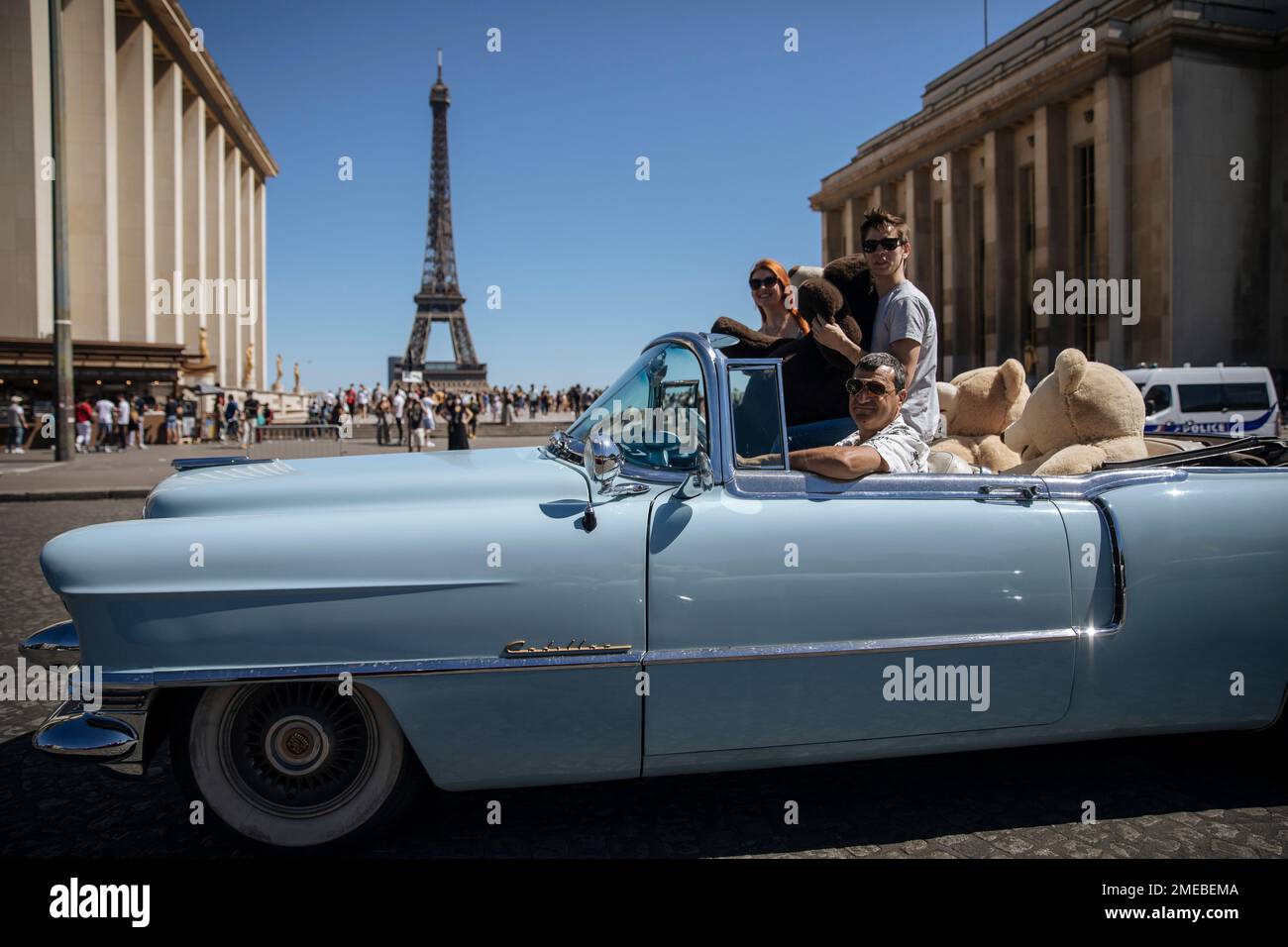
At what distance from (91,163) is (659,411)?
33085mm

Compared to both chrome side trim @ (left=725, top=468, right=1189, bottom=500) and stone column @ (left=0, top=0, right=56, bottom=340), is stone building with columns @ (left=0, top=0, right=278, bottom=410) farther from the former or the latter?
chrome side trim @ (left=725, top=468, right=1189, bottom=500)

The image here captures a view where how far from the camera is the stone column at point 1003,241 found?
38906 millimetres

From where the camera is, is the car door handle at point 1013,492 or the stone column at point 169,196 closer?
the car door handle at point 1013,492

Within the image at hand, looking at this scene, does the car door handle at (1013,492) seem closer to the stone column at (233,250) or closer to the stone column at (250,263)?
the stone column at (233,250)

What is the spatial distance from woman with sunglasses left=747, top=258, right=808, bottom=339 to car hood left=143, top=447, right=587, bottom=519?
4.62 feet

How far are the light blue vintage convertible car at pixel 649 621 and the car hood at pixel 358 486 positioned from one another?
2 centimetres

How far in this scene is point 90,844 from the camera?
2701mm

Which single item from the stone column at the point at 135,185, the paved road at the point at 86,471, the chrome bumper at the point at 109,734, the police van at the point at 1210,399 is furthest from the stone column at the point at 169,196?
the chrome bumper at the point at 109,734

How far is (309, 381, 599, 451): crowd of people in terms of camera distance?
20448 mm

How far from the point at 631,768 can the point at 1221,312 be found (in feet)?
122

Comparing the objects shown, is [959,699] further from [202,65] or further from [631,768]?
[202,65]

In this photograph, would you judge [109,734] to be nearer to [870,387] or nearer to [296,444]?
[870,387]

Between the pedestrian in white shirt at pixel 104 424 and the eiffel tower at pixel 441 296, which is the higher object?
the eiffel tower at pixel 441 296

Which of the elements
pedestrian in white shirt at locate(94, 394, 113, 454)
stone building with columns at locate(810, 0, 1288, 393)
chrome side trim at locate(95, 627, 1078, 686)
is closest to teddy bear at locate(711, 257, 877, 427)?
chrome side trim at locate(95, 627, 1078, 686)
